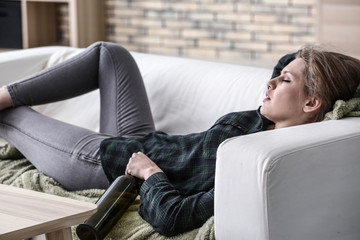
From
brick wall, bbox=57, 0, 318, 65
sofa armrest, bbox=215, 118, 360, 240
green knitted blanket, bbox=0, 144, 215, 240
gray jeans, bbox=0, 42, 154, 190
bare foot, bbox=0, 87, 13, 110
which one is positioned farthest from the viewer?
brick wall, bbox=57, 0, 318, 65

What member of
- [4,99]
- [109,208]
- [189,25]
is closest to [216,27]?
[189,25]

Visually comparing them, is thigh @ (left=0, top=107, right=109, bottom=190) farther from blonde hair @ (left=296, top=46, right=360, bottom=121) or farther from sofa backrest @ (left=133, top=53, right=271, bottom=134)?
blonde hair @ (left=296, top=46, right=360, bottom=121)

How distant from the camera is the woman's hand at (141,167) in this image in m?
1.74

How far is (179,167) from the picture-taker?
1.83m

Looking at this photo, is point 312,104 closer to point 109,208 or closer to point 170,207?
point 170,207

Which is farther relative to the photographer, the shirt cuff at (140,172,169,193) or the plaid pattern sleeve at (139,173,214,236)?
the shirt cuff at (140,172,169,193)

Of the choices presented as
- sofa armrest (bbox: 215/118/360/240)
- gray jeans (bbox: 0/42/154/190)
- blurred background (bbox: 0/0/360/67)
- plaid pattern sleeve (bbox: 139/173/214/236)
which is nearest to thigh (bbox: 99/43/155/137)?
gray jeans (bbox: 0/42/154/190)

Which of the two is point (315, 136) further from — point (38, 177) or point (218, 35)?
point (218, 35)

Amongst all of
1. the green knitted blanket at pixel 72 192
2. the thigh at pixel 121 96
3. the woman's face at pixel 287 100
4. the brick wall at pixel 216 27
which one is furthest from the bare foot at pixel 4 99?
the brick wall at pixel 216 27

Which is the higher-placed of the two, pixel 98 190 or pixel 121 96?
pixel 121 96

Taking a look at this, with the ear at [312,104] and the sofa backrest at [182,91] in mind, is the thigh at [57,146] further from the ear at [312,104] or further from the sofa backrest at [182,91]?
the ear at [312,104]

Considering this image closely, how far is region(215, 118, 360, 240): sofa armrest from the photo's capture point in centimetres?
136

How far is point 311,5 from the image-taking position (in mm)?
3635

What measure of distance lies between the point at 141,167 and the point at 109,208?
19cm
